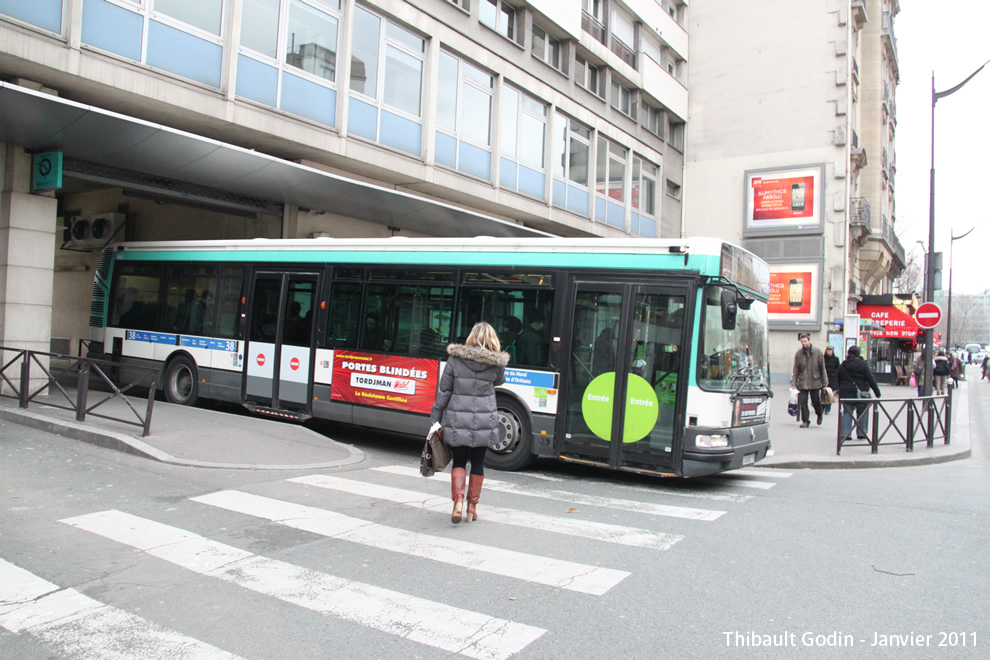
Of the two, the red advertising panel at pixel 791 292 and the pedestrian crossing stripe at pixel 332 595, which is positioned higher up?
the red advertising panel at pixel 791 292

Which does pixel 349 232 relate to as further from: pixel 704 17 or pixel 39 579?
pixel 704 17

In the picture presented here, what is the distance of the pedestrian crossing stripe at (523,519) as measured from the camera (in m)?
6.02

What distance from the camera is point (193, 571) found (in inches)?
193

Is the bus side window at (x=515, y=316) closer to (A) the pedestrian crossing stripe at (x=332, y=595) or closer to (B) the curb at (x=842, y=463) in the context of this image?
(B) the curb at (x=842, y=463)

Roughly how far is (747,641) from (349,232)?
53.2ft

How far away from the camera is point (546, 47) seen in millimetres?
24828

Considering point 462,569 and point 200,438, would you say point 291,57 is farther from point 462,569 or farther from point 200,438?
point 462,569

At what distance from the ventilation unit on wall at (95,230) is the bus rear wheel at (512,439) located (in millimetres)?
14829

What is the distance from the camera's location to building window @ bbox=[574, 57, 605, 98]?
2694 cm

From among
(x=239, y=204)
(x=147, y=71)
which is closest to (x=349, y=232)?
(x=239, y=204)

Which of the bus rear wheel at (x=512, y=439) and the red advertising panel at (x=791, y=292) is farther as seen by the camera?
the red advertising panel at (x=791, y=292)

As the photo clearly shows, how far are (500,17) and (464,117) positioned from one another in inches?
181

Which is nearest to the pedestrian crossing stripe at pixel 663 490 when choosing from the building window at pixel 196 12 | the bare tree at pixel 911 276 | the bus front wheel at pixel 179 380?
the bus front wheel at pixel 179 380

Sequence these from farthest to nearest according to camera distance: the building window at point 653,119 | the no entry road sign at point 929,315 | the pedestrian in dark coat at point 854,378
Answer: the building window at point 653,119 < the no entry road sign at point 929,315 < the pedestrian in dark coat at point 854,378
